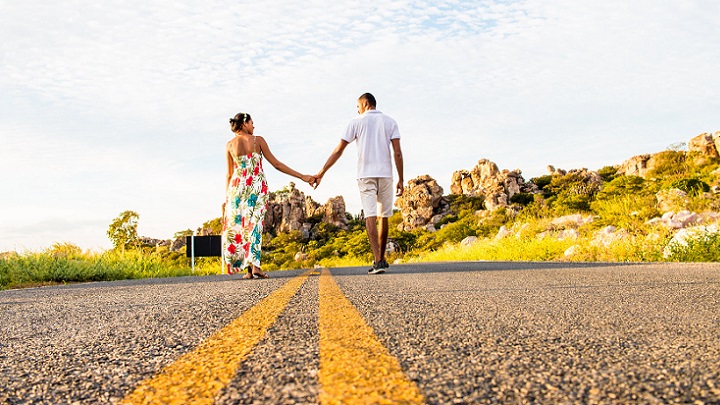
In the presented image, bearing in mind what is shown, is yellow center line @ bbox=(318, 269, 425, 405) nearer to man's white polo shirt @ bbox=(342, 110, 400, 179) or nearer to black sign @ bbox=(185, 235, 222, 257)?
man's white polo shirt @ bbox=(342, 110, 400, 179)

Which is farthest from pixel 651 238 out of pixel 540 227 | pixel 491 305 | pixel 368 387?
pixel 368 387

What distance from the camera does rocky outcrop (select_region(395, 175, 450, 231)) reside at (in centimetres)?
6888

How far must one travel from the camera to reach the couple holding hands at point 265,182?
25.3ft

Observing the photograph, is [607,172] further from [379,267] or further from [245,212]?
[245,212]

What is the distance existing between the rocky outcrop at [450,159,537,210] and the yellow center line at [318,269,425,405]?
2347 inches

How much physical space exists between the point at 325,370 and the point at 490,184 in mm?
71832

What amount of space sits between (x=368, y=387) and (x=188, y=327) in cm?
161

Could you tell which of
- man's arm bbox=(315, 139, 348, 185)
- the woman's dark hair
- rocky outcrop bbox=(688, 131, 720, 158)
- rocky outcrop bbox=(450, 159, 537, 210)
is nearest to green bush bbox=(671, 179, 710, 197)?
man's arm bbox=(315, 139, 348, 185)

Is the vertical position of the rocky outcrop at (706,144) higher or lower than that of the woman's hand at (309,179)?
higher

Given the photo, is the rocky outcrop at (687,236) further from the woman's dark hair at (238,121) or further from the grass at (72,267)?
the grass at (72,267)

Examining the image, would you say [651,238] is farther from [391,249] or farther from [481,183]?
[481,183]

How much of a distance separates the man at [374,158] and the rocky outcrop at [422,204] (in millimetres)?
58517

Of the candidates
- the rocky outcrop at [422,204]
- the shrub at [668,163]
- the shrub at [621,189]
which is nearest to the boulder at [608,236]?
the shrub at [621,189]

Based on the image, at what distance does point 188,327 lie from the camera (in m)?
2.95
